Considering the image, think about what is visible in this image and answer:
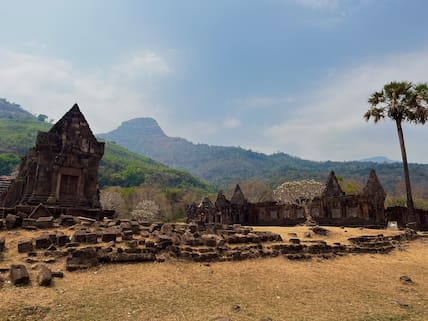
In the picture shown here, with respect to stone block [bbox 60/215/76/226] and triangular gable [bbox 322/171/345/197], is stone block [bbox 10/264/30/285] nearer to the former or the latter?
stone block [bbox 60/215/76/226]

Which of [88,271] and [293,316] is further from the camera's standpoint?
[88,271]

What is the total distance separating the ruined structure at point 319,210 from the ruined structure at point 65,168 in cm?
1436

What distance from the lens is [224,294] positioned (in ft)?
25.7

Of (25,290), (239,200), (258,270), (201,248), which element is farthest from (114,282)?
(239,200)

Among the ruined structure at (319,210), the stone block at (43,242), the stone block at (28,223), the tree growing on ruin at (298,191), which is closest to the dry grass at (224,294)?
the stone block at (43,242)

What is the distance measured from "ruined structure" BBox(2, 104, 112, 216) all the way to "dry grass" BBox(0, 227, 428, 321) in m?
9.85

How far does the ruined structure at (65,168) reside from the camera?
59.5ft

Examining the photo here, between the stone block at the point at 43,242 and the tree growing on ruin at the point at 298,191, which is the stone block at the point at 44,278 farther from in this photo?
the tree growing on ruin at the point at 298,191

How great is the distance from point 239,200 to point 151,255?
23853 mm

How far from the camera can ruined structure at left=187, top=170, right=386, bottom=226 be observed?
2528 cm

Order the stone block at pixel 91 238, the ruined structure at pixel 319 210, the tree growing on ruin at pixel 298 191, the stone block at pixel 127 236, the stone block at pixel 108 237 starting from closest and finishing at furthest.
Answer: the stone block at pixel 91 238 < the stone block at pixel 108 237 < the stone block at pixel 127 236 < the ruined structure at pixel 319 210 < the tree growing on ruin at pixel 298 191

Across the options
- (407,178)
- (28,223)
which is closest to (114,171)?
(407,178)

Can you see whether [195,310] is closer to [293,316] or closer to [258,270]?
[293,316]

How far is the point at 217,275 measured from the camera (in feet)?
30.2
